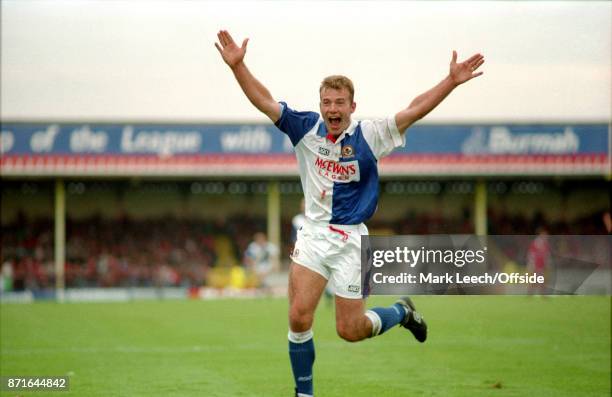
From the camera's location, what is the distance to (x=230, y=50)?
25.8 ft

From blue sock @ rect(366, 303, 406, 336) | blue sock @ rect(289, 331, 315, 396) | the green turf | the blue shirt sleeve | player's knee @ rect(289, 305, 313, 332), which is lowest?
the green turf

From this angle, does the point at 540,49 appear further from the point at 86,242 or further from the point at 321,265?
the point at 86,242

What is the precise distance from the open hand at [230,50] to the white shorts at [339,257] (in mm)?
1594

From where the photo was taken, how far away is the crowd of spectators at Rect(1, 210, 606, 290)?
3503 cm

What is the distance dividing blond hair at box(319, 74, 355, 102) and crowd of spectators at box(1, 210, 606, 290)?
2747 cm

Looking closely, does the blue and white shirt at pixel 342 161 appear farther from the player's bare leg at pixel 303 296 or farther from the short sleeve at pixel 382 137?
the player's bare leg at pixel 303 296

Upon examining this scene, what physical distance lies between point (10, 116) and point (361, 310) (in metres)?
29.1

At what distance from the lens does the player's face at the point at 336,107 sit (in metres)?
7.87

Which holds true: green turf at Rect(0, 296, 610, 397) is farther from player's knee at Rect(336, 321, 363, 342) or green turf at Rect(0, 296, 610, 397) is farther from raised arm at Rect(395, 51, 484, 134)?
raised arm at Rect(395, 51, 484, 134)

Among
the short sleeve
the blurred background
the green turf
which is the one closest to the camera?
the short sleeve

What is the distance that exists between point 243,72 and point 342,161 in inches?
43.6

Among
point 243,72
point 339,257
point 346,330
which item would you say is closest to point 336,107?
point 243,72

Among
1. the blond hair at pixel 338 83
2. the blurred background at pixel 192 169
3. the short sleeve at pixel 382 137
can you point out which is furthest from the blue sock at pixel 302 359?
the blurred background at pixel 192 169

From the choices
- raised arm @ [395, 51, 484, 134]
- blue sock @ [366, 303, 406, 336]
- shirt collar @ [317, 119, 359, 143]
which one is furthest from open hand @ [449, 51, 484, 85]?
blue sock @ [366, 303, 406, 336]
